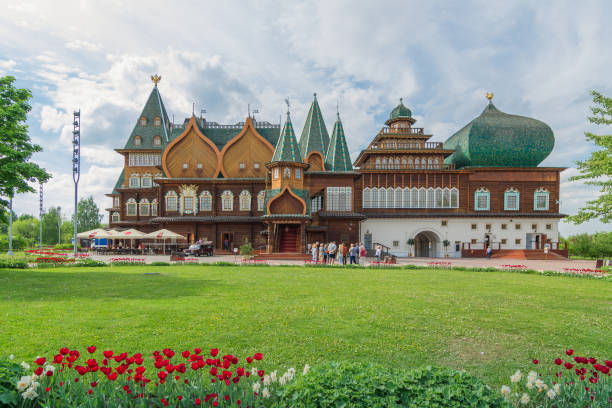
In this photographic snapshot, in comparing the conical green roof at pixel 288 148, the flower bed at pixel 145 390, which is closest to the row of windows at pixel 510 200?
the conical green roof at pixel 288 148

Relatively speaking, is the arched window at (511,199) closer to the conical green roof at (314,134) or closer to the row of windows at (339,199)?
the row of windows at (339,199)

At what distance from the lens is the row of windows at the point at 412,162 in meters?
38.1

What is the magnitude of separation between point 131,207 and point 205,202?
33.0ft

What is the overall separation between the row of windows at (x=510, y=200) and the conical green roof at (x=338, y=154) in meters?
14.5

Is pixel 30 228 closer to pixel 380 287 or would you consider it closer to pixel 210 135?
pixel 210 135

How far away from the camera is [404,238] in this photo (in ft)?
122

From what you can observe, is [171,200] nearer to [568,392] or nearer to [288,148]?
[288,148]

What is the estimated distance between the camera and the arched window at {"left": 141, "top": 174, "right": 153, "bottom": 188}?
40188 millimetres

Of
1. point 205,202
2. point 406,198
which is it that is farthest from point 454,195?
point 205,202

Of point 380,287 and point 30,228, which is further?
point 30,228

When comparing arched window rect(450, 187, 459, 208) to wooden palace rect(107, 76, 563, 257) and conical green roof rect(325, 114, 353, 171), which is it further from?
conical green roof rect(325, 114, 353, 171)

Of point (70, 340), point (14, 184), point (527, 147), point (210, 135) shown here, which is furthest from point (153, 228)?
point (527, 147)

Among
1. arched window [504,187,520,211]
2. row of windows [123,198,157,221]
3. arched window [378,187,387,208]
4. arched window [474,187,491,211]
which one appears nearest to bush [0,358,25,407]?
arched window [378,187,387,208]

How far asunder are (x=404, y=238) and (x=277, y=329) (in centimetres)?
3238
